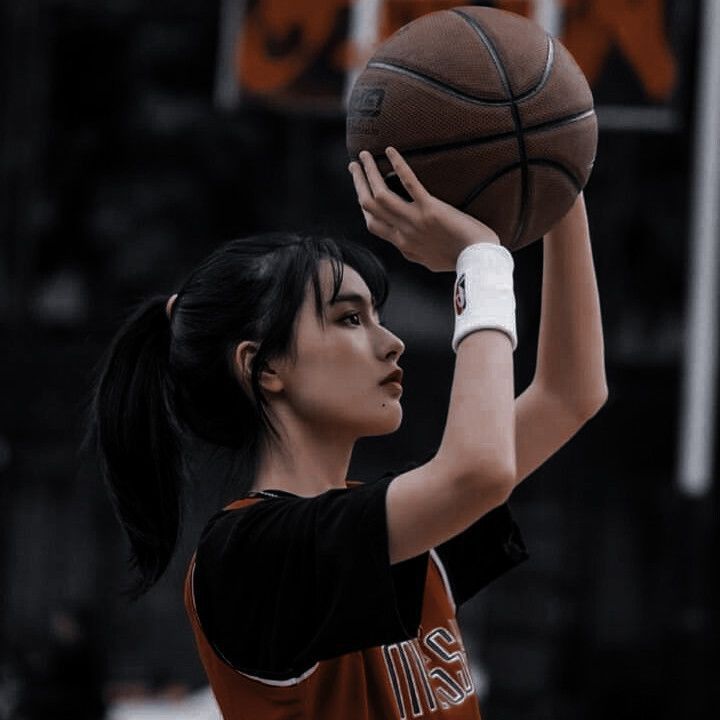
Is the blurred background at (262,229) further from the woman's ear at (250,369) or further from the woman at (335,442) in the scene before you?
the woman's ear at (250,369)

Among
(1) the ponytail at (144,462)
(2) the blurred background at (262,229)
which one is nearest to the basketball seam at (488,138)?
(1) the ponytail at (144,462)

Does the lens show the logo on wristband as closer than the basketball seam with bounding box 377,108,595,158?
Yes

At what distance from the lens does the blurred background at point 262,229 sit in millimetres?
11859

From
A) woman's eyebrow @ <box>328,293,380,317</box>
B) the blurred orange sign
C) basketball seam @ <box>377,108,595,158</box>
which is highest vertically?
basketball seam @ <box>377,108,595,158</box>

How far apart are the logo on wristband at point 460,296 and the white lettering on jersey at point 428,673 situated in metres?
0.63

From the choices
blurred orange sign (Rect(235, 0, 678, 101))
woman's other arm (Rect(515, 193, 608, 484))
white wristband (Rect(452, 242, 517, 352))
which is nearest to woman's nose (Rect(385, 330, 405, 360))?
white wristband (Rect(452, 242, 517, 352))

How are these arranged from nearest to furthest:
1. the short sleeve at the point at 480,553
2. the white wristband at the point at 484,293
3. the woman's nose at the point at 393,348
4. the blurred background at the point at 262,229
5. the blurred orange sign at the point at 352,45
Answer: the white wristband at the point at 484,293
the woman's nose at the point at 393,348
the short sleeve at the point at 480,553
the blurred orange sign at the point at 352,45
the blurred background at the point at 262,229

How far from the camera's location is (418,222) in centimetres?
323

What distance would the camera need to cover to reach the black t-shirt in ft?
10.1

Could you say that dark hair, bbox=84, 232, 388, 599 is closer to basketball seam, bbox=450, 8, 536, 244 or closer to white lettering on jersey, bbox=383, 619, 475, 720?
basketball seam, bbox=450, 8, 536, 244

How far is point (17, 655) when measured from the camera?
1298 cm

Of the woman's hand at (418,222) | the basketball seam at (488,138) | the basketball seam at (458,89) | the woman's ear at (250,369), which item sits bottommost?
the woman's ear at (250,369)

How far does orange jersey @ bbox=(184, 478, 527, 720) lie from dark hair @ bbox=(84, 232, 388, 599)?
0.28 meters

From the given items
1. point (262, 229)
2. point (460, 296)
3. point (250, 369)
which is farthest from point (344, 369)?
point (262, 229)
